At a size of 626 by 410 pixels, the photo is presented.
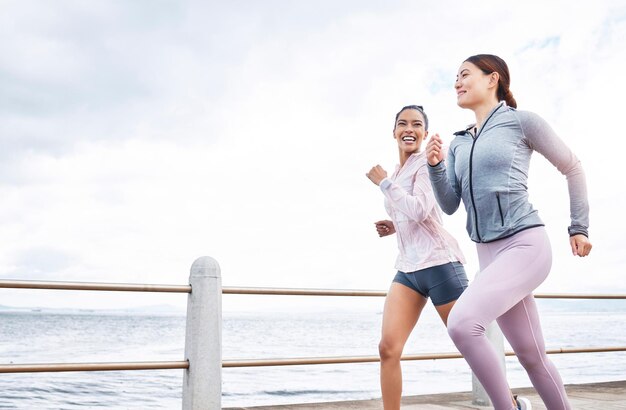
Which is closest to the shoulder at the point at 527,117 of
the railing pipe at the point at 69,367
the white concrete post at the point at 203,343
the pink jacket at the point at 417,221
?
the pink jacket at the point at 417,221

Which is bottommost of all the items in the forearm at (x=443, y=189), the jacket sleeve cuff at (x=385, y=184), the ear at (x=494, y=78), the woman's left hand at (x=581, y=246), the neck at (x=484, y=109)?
the woman's left hand at (x=581, y=246)

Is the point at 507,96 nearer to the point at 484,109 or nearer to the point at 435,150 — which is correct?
the point at 484,109

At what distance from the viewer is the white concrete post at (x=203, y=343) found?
392 centimetres

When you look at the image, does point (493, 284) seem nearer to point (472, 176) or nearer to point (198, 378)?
point (472, 176)

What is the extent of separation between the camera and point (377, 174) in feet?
10.7

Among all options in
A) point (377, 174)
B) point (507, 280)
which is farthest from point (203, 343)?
point (507, 280)

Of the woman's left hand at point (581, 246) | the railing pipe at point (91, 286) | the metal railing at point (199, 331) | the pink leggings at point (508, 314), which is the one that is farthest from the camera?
the metal railing at point (199, 331)

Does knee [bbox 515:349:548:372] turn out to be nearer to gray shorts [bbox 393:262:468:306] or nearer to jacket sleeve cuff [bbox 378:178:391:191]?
gray shorts [bbox 393:262:468:306]

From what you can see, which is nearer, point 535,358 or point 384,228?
point 535,358

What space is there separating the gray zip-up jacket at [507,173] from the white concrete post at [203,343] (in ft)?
5.74

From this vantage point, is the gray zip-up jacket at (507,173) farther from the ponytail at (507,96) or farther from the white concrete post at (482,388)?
the white concrete post at (482,388)

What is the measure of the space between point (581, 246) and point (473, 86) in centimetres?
81

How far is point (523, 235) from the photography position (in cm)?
257

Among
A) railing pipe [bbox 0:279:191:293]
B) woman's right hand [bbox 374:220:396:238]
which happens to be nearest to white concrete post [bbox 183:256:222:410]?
Answer: railing pipe [bbox 0:279:191:293]
